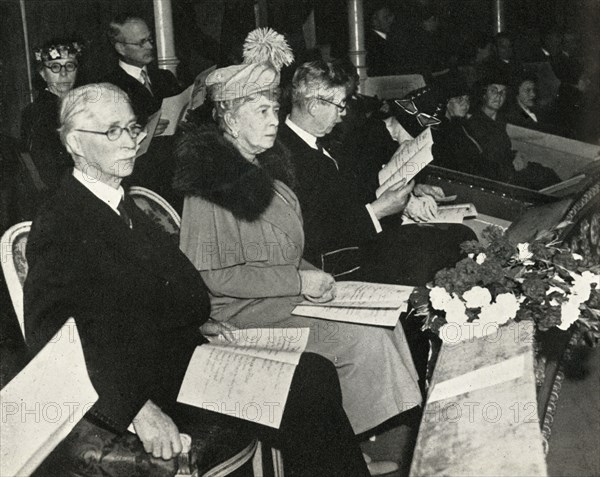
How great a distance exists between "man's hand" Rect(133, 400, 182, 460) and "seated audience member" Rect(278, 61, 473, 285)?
132cm

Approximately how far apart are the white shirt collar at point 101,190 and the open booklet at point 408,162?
1.44 m

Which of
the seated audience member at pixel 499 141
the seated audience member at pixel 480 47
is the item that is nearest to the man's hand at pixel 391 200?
the seated audience member at pixel 499 141

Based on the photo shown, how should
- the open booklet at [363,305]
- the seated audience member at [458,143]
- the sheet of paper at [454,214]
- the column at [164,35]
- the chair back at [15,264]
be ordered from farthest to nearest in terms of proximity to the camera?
the seated audience member at [458,143] < the column at [164,35] < the sheet of paper at [454,214] < the open booklet at [363,305] < the chair back at [15,264]

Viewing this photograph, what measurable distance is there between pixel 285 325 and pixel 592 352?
7.28 feet

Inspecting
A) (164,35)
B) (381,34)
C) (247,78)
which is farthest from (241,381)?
(381,34)

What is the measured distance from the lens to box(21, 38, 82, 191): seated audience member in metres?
3.18

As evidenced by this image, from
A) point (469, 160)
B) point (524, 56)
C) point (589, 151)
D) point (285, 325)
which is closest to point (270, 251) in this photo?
point (285, 325)

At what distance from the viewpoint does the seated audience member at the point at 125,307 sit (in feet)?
7.38

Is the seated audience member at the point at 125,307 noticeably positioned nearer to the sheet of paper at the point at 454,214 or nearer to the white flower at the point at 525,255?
the white flower at the point at 525,255

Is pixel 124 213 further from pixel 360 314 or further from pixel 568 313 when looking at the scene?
pixel 568 313

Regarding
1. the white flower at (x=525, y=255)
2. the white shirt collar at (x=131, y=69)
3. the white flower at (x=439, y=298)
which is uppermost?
the white shirt collar at (x=131, y=69)

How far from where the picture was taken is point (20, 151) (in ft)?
11.1

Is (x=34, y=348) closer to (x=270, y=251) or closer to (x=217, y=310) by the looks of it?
(x=217, y=310)

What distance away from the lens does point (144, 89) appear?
13.4ft
